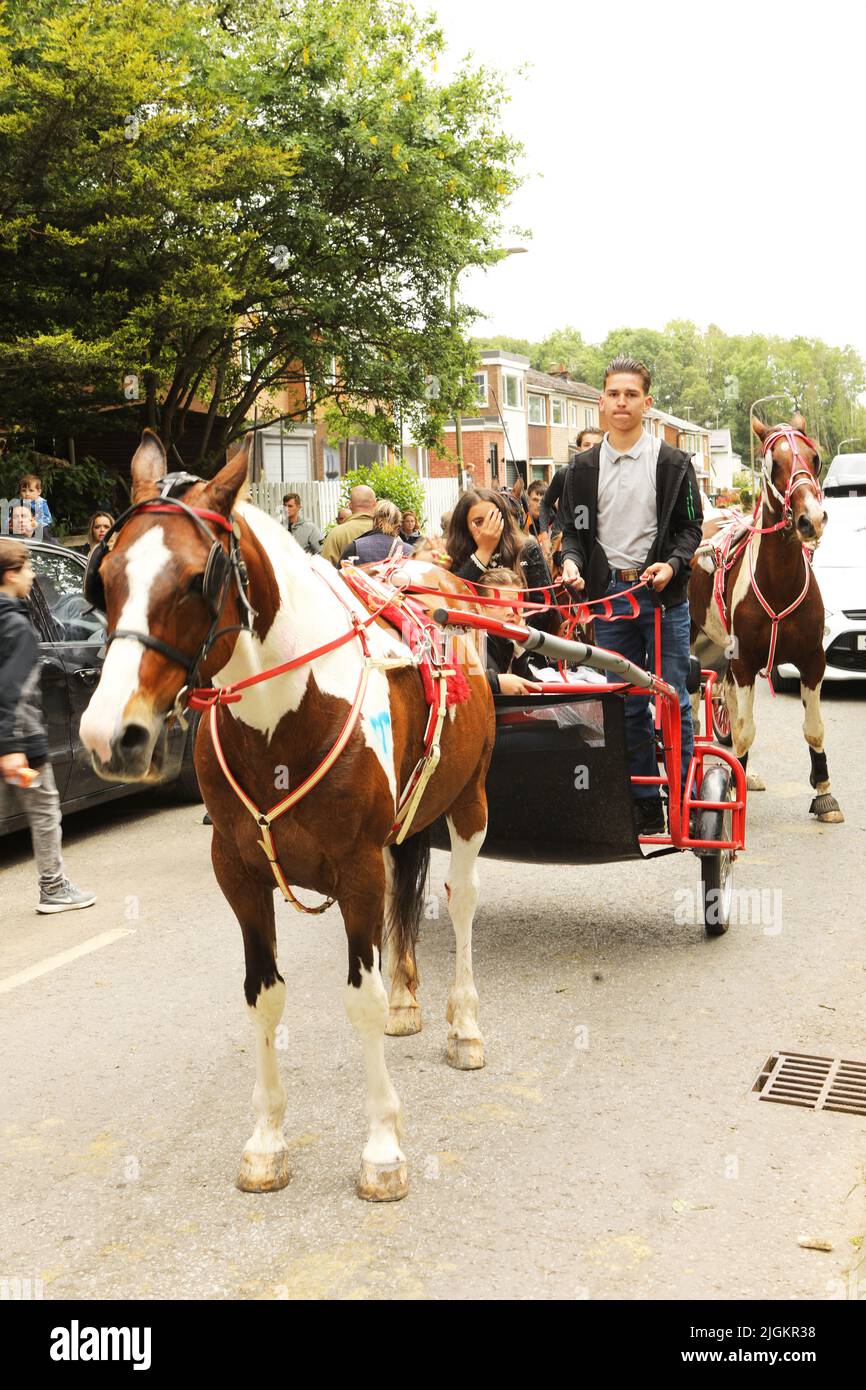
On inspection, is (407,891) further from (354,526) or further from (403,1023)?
(354,526)

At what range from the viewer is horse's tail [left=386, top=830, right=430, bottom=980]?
4859mm

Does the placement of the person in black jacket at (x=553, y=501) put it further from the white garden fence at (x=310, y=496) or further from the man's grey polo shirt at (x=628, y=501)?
the white garden fence at (x=310, y=496)

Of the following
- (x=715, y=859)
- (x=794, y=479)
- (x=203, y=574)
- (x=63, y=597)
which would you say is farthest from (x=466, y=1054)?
(x=63, y=597)

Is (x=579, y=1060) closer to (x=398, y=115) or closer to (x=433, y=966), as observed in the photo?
(x=433, y=966)

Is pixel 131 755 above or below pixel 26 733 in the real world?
above

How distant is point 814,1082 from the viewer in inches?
174

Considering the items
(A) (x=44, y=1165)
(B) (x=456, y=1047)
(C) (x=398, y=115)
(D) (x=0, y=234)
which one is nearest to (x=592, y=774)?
(B) (x=456, y=1047)

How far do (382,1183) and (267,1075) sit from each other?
474 mm

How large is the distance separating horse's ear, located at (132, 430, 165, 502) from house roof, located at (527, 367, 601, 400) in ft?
191

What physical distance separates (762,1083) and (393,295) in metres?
20.1

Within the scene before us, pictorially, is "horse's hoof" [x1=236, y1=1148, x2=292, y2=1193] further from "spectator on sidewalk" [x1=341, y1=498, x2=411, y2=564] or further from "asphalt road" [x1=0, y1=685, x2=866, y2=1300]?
"spectator on sidewalk" [x1=341, y1=498, x2=411, y2=564]

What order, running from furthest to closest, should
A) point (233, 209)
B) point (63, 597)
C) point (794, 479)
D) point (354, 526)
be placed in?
point (233, 209) < point (354, 526) < point (63, 597) < point (794, 479)

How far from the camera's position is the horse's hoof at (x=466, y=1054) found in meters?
4.61

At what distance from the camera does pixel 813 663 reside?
8.45 meters
